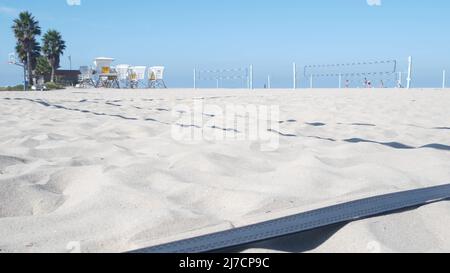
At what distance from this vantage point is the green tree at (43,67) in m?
33.6

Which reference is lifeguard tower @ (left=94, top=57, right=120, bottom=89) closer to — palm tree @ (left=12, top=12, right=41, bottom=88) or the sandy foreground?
palm tree @ (left=12, top=12, right=41, bottom=88)

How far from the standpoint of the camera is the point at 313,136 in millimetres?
2891

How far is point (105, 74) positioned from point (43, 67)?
16222mm

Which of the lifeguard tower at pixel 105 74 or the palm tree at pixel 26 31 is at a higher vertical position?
the palm tree at pixel 26 31

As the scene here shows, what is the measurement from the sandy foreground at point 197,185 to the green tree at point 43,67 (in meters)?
33.6

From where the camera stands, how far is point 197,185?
161cm

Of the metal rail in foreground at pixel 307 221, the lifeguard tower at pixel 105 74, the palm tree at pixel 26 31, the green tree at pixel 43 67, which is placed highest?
the palm tree at pixel 26 31

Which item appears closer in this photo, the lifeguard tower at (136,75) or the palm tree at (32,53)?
the lifeguard tower at (136,75)

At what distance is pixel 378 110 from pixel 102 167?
11.9 feet

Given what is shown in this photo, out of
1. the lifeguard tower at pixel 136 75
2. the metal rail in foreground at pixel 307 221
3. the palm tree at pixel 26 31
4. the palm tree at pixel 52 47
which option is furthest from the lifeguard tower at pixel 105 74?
the metal rail in foreground at pixel 307 221

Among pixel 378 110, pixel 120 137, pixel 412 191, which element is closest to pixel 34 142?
pixel 120 137

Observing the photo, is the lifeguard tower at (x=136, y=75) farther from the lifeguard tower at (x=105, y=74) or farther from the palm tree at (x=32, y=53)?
the palm tree at (x=32, y=53)

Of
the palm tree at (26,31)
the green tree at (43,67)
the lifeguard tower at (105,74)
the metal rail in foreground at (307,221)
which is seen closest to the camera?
the metal rail in foreground at (307,221)

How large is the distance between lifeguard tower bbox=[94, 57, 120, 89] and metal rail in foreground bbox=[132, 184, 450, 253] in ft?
65.1
